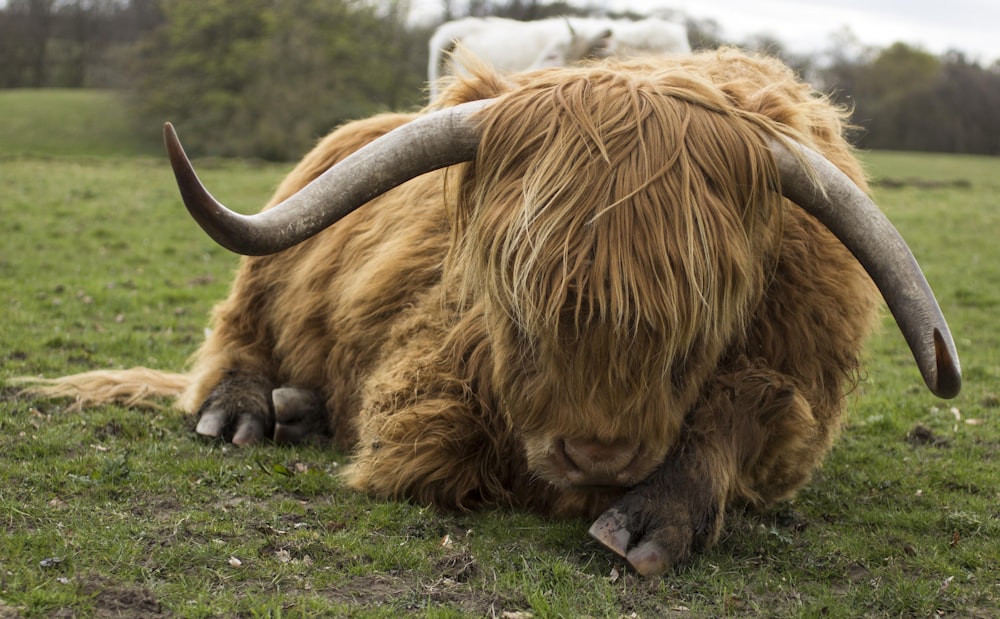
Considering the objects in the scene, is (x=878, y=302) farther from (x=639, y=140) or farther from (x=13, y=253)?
(x=13, y=253)

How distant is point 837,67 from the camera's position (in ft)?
181

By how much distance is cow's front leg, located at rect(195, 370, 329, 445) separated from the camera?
168 inches

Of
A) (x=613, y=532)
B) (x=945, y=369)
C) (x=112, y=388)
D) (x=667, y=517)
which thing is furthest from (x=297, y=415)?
(x=945, y=369)

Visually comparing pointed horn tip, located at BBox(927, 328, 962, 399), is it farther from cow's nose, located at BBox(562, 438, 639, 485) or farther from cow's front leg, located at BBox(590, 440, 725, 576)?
cow's nose, located at BBox(562, 438, 639, 485)

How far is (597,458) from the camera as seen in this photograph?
2803mm

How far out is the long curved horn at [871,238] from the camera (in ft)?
9.18

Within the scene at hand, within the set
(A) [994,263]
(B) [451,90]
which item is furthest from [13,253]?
(A) [994,263]

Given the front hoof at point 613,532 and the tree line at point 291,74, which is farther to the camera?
the tree line at point 291,74

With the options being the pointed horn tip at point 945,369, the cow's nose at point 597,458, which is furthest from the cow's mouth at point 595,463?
the pointed horn tip at point 945,369

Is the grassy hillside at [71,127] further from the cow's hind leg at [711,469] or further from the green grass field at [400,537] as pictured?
the cow's hind leg at [711,469]

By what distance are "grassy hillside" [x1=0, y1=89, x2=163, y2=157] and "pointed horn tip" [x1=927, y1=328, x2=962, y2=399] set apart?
33753mm

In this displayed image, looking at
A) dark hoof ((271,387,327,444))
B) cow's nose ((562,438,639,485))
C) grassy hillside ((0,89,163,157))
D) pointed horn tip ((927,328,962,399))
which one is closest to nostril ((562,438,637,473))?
cow's nose ((562,438,639,485))

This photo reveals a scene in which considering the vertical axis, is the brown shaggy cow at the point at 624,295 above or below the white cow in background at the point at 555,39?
below

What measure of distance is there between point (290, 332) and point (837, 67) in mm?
55739
